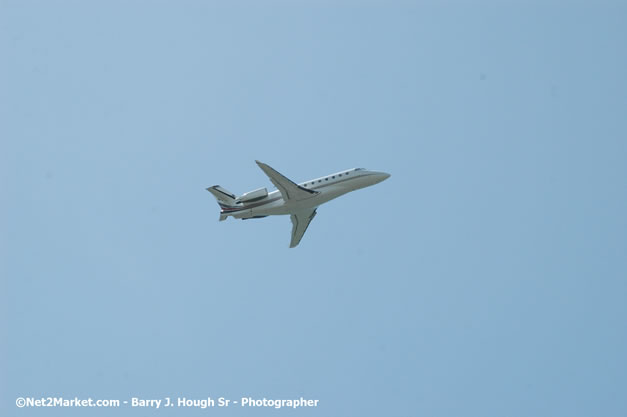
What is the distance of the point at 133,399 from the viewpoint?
127 feet

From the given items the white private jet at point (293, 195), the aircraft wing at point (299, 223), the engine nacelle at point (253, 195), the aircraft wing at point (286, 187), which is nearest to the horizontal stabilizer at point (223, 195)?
the white private jet at point (293, 195)

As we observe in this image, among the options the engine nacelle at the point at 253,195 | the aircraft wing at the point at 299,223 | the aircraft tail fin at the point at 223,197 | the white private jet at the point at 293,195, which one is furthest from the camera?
the aircraft wing at the point at 299,223

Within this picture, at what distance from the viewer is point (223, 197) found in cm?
5162

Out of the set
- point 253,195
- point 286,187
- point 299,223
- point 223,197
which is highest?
point 223,197

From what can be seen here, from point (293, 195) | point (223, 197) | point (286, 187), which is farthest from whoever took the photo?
point (223, 197)

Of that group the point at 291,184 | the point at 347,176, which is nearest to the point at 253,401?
the point at 291,184

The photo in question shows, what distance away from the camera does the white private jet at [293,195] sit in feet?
165

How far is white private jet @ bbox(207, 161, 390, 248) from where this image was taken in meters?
50.3

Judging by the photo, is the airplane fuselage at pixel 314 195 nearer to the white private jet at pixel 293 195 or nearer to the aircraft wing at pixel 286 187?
the white private jet at pixel 293 195

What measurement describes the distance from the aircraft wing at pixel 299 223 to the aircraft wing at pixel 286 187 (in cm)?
451

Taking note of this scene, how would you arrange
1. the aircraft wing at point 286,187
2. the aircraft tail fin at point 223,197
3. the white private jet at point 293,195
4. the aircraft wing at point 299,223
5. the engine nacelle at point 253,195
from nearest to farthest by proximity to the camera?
the aircraft wing at point 286,187, the white private jet at point 293,195, the engine nacelle at point 253,195, the aircraft tail fin at point 223,197, the aircraft wing at point 299,223

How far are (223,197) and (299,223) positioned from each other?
7.55 m

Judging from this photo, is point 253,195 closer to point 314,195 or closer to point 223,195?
point 223,195

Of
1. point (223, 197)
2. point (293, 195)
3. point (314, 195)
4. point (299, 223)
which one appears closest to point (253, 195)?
point (223, 197)
